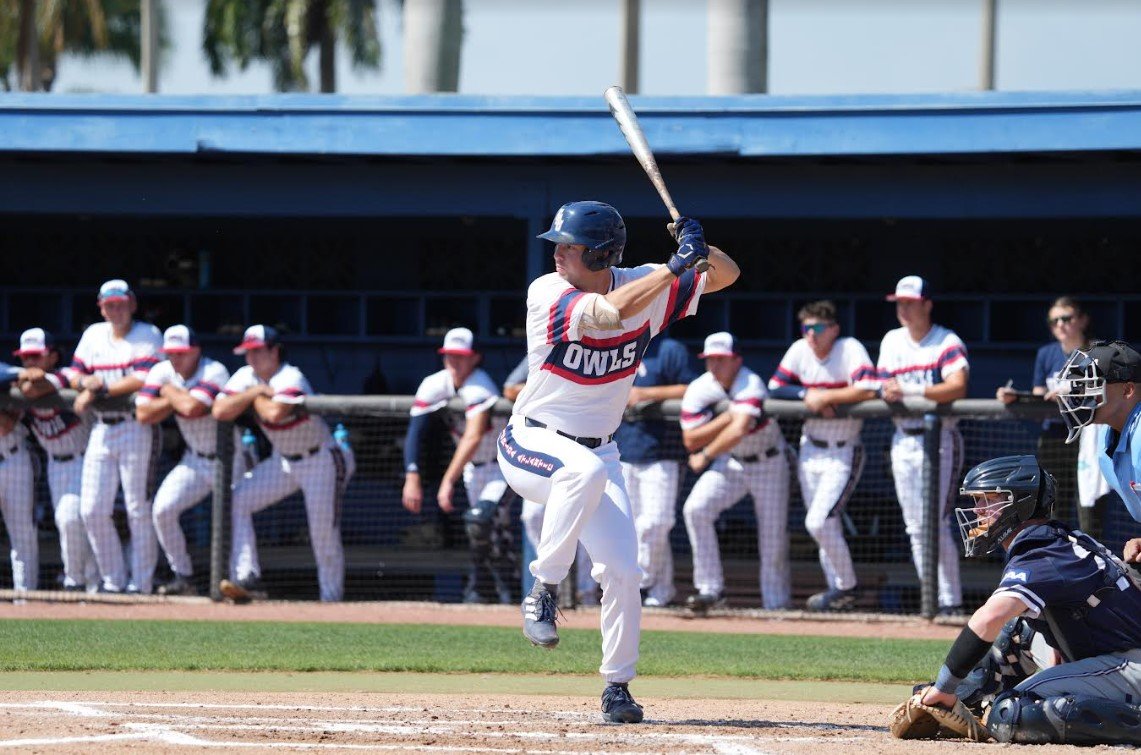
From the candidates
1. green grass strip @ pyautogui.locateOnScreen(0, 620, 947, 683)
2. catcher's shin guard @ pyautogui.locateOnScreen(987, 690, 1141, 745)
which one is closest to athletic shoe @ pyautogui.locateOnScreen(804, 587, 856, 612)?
green grass strip @ pyautogui.locateOnScreen(0, 620, 947, 683)

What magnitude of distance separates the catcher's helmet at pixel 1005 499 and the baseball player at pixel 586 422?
1.10 metres

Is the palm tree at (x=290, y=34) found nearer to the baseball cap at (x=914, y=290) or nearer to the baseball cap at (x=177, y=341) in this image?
the baseball cap at (x=177, y=341)

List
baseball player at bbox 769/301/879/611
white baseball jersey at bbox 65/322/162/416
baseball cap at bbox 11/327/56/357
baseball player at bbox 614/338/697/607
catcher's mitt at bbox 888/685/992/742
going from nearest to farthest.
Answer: catcher's mitt at bbox 888/685/992/742 → baseball player at bbox 769/301/879/611 → baseball player at bbox 614/338/697/607 → white baseball jersey at bbox 65/322/162/416 → baseball cap at bbox 11/327/56/357

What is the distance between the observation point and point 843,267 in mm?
12477

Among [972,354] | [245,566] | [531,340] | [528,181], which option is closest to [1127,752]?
[531,340]

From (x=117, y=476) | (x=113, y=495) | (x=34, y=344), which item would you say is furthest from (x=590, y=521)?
(x=34, y=344)

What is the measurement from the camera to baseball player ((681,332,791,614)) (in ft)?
28.7

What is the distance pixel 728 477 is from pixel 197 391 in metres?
3.07

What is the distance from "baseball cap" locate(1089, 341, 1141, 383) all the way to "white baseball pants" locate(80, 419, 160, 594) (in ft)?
20.0

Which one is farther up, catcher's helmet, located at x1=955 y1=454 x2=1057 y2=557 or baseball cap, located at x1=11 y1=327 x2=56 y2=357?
baseball cap, located at x1=11 y1=327 x2=56 y2=357

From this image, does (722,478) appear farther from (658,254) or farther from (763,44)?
(763,44)

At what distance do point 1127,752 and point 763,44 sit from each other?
9.79 metres

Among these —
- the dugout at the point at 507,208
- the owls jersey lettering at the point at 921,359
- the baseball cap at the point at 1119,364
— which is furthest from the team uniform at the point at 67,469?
the baseball cap at the point at 1119,364

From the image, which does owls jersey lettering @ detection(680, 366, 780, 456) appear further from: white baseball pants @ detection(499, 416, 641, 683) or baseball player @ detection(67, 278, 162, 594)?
white baseball pants @ detection(499, 416, 641, 683)
